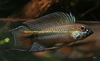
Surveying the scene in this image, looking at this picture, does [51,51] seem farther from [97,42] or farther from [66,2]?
[66,2]

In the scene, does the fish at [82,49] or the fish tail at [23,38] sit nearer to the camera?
the fish tail at [23,38]

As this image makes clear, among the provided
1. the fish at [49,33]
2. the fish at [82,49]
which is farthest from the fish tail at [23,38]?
the fish at [82,49]

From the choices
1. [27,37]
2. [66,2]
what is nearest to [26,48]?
[27,37]

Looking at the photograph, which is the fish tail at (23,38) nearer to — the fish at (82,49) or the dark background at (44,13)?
the dark background at (44,13)

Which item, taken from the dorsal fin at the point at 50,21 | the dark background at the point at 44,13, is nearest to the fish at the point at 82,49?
the dark background at the point at 44,13

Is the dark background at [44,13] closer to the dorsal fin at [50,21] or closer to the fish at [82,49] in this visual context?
the fish at [82,49]

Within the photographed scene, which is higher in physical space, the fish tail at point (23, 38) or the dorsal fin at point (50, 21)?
the dorsal fin at point (50, 21)

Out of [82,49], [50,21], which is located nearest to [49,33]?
[50,21]

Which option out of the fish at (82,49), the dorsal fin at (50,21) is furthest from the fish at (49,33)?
the fish at (82,49)
